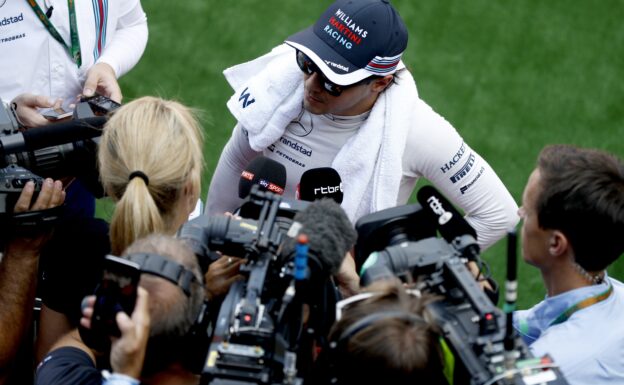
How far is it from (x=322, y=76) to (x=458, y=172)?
567 millimetres

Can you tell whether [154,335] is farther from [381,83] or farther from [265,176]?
[381,83]

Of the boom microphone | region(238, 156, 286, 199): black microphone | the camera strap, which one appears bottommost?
region(238, 156, 286, 199): black microphone

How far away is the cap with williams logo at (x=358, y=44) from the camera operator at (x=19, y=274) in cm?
89

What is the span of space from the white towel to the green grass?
177 centimetres

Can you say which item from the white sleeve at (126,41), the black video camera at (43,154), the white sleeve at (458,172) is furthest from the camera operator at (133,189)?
the white sleeve at (126,41)

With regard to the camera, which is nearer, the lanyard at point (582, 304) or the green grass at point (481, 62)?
the lanyard at point (582, 304)

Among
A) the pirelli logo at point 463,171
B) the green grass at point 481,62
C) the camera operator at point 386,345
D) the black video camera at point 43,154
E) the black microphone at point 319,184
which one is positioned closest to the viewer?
the camera operator at point 386,345

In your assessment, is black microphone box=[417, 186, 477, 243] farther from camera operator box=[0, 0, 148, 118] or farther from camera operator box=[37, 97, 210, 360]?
camera operator box=[0, 0, 148, 118]

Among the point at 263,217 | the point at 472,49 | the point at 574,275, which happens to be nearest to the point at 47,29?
the point at 263,217

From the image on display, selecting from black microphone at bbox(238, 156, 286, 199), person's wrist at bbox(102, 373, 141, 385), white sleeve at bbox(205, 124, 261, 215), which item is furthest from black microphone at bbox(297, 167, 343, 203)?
person's wrist at bbox(102, 373, 141, 385)

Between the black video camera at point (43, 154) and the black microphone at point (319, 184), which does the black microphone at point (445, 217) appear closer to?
the black microphone at point (319, 184)

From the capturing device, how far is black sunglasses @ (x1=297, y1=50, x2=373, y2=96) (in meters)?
2.77

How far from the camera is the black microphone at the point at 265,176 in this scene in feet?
8.22

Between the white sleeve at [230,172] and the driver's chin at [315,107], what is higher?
the driver's chin at [315,107]
